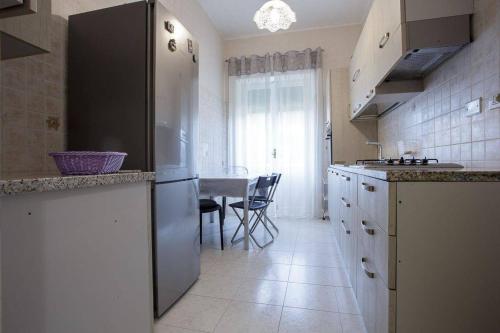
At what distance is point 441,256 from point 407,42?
1177 mm

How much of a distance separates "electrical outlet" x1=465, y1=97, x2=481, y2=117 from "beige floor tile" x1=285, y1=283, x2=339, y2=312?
1.32 meters

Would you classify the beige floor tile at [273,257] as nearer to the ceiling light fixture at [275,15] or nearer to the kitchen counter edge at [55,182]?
the kitchen counter edge at [55,182]

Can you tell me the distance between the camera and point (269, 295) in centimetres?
174

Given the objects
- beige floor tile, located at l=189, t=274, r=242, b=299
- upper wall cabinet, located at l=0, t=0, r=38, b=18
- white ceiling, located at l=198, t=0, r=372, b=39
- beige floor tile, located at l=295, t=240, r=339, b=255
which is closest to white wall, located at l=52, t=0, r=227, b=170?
white ceiling, located at l=198, t=0, r=372, b=39

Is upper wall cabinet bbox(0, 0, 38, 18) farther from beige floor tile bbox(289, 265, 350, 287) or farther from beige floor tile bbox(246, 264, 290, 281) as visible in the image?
beige floor tile bbox(289, 265, 350, 287)

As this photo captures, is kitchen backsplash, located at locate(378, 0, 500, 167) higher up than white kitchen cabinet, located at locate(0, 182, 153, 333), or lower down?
higher up

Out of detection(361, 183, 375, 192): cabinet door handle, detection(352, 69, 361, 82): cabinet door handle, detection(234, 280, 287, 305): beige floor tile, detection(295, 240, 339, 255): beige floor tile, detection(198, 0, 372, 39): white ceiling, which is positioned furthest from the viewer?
detection(198, 0, 372, 39): white ceiling

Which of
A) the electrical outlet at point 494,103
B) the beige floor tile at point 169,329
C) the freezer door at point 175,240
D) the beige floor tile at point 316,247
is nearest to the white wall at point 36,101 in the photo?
the freezer door at point 175,240

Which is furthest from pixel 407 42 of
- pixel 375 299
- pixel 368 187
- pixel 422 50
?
pixel 375 299

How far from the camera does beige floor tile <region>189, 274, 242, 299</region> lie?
1.76 metres

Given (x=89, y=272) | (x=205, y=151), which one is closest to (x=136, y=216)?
(x=89, y=272)

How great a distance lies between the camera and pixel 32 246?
64 cm

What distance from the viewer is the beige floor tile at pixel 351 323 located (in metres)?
1.37

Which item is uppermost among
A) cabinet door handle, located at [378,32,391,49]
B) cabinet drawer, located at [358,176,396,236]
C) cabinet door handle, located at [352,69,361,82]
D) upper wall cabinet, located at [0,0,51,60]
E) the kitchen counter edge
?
cabinet door handle, located at [352,69,361,82]
